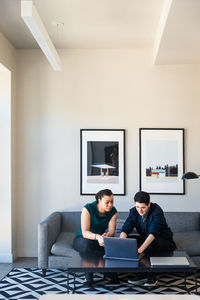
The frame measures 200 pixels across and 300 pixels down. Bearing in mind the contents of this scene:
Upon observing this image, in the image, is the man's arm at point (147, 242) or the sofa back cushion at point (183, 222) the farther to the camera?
the sofa back cushion at point (183, 222)

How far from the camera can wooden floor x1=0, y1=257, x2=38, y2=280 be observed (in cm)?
487

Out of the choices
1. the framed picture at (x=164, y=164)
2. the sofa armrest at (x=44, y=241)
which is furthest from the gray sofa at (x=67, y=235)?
the framed picture at (x=164, y=164)

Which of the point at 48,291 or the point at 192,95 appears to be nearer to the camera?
the point at 48,291

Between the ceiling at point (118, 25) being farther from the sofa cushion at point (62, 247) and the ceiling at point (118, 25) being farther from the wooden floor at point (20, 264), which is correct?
the wooden floor at point (20, 264)

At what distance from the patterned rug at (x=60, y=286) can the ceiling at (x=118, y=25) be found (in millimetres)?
2541

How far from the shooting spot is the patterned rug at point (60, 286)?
3.98 m

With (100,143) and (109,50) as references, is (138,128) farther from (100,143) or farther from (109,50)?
(109,50)

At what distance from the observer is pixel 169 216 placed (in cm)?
527

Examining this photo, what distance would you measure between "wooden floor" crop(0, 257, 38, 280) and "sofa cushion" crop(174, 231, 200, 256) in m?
1.76

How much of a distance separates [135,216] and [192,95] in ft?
6.84

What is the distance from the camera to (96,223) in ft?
13.8

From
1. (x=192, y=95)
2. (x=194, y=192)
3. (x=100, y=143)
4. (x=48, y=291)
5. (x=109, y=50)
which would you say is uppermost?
(x=109, y=50)

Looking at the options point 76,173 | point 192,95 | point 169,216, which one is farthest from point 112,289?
point 192,95

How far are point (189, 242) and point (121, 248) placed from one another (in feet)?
4.82
